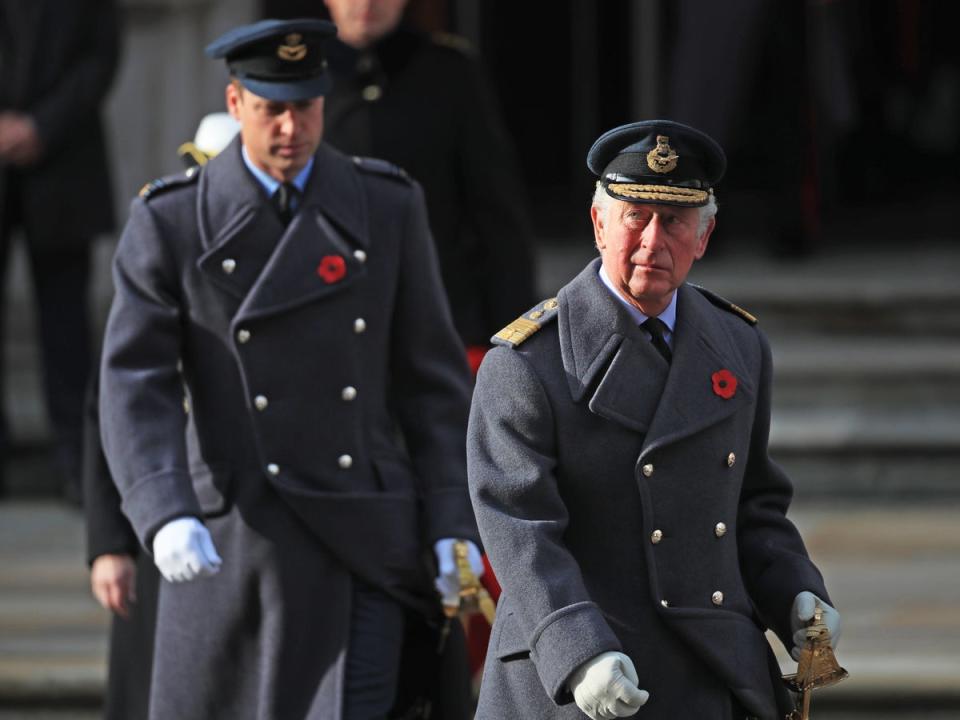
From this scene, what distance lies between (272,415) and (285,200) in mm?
417

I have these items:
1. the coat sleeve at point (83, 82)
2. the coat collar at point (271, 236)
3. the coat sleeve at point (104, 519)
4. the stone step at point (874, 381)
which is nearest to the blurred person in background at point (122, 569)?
the coat sleeve at point (104, 519)

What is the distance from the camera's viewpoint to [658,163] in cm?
356

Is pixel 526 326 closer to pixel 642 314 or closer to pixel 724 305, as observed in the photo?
pixel 642 314

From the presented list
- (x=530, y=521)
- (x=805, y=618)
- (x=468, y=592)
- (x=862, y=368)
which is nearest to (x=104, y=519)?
(x=468, y=592)

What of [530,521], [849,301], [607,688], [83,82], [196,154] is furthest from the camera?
[849,301]

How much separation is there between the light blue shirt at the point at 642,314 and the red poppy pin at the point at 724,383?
0.29ft

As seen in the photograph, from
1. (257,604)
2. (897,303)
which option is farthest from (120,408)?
(897,303)

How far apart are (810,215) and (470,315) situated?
4181 millimetres

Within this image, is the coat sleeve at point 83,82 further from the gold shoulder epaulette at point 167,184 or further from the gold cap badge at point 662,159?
the gold cap badge at point 662,159

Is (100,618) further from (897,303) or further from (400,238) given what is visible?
(897,303)

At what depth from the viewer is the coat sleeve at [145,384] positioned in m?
4.27

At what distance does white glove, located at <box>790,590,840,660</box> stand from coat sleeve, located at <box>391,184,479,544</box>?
1.00 m

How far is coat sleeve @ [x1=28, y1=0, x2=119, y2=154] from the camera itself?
766 centimetres

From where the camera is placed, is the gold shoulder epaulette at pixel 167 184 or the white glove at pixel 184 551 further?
the gold shoulder epaulette at pixel 167 184
